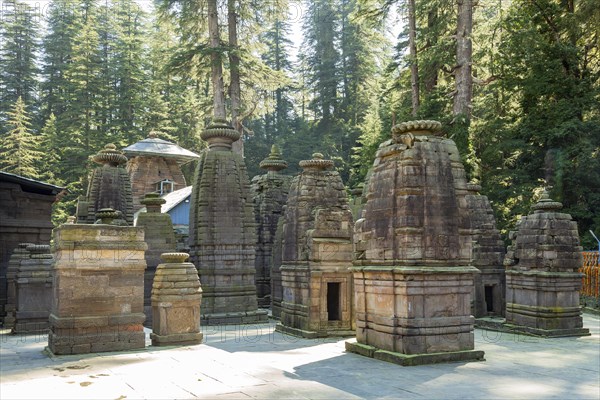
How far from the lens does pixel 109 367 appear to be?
8789 mm

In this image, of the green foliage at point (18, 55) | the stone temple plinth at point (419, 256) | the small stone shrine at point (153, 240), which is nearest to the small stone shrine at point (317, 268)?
the stone temple plinth at point (419, 256)

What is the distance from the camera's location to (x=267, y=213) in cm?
2386

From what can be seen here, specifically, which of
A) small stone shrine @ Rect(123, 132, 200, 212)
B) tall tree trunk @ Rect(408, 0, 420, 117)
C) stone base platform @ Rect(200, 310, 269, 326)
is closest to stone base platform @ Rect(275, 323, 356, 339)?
stone base platform @ Rect(200, 310, 269, 326)

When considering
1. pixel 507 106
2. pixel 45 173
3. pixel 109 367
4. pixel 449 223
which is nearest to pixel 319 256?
pixel 449 223

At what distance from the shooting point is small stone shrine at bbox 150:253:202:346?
1116 centimetres

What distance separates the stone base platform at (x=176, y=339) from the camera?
1111 cm

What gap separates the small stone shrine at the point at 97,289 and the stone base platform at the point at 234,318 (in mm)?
6786

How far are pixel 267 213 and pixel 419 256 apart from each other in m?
14.1

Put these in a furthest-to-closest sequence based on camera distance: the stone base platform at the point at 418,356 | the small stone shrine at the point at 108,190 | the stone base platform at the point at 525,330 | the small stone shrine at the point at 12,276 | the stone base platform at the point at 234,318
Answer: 1. the small stone shrine at the point at 108,190
2. the stone base platform at the point at 234,318
3. the small stone shrine at the point at 12,276
4. the stone base platform at the point at 525,330
5. the stone base platform at the point at 418,356

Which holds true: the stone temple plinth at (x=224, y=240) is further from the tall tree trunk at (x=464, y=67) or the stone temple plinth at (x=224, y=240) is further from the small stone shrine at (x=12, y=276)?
the tall tree trunk at (x=464, y=67)

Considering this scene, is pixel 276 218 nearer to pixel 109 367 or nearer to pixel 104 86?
pixel 109 367

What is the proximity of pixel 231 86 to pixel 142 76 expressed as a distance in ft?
64.8

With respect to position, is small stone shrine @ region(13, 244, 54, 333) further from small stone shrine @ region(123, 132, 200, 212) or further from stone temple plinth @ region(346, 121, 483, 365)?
small stone shrine @ region(123, 132, 200, 212)

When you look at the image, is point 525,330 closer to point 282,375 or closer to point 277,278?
point 277,278
